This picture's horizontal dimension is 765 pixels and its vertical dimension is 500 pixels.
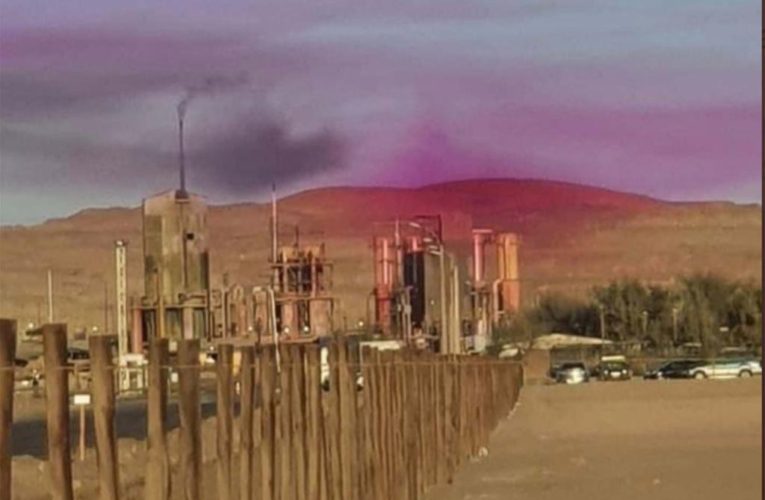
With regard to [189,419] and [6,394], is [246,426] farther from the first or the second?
[6,394]

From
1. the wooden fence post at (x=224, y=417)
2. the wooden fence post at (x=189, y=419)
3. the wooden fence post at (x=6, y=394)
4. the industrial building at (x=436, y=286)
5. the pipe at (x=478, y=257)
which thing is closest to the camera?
the wooden fence post at (x=6, y=394)

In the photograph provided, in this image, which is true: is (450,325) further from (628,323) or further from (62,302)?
(628,323)

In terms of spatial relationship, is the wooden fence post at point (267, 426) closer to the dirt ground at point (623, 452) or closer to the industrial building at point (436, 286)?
the dirt ground at point (623, 452)

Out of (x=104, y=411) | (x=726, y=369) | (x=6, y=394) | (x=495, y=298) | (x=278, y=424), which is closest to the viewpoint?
(x=6, y=394)

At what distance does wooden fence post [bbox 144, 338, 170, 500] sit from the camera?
32.1 ft

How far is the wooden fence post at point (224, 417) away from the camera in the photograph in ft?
38.6

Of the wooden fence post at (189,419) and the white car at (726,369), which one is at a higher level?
the wooden fence post at (189,419)

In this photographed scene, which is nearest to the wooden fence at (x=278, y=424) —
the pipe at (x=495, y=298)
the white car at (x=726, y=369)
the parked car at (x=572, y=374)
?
the parked car at (x=572, y=374)

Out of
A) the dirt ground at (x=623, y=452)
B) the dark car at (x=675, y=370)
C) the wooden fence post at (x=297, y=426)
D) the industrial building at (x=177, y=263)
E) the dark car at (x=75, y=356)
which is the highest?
the industrial building at (x=177, y=263)

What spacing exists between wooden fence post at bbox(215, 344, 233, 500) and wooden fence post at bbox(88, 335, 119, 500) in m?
2.28

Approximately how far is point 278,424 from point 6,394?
505cm

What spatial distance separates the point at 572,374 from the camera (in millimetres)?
92688

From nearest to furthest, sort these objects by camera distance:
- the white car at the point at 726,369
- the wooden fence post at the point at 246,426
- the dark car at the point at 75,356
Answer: the dark car at the point at 75,356 < the wooden fence post at the point at 246,426 < the white car at the point at 726,369

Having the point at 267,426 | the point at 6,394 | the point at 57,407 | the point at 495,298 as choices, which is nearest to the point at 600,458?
the point at 267,426
